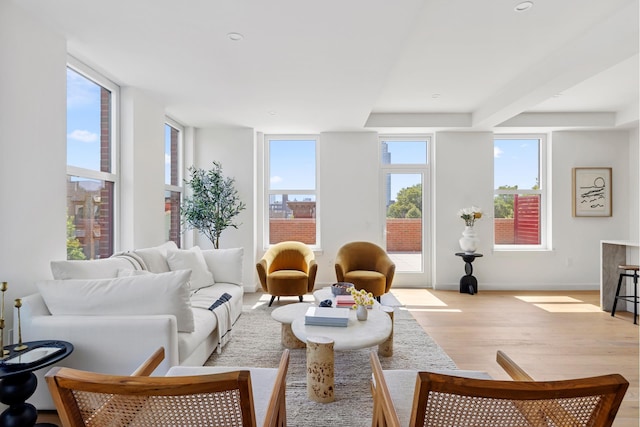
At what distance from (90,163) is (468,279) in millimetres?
5130

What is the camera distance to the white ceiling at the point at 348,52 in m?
2.30

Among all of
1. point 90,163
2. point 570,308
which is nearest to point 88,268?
point 90,163

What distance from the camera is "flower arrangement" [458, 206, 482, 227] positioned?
210 inches

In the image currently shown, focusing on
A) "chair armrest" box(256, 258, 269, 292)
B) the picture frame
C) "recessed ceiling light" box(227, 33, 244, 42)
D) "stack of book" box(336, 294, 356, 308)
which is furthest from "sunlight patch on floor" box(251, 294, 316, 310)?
the picture frame

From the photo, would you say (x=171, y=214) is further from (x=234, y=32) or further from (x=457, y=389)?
(x=457, y=389)

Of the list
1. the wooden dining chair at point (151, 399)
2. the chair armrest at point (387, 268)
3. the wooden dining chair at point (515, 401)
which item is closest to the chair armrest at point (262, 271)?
the chair armrest at point (387, 268)

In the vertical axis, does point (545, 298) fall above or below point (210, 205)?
below

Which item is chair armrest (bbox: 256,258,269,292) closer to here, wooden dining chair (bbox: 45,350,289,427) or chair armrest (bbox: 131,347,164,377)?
chair armrest (bbox: 131,347,164,377)

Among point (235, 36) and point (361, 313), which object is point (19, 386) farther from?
point (235, 36)

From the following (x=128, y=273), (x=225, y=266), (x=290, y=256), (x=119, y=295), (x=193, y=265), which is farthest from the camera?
(x=290, y=256)

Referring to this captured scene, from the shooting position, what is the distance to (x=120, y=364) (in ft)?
6.79

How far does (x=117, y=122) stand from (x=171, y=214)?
1707 mm

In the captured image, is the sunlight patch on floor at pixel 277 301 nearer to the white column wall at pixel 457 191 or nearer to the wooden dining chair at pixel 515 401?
the white column wall at pixel 457 191

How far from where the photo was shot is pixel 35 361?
1.76 metres
